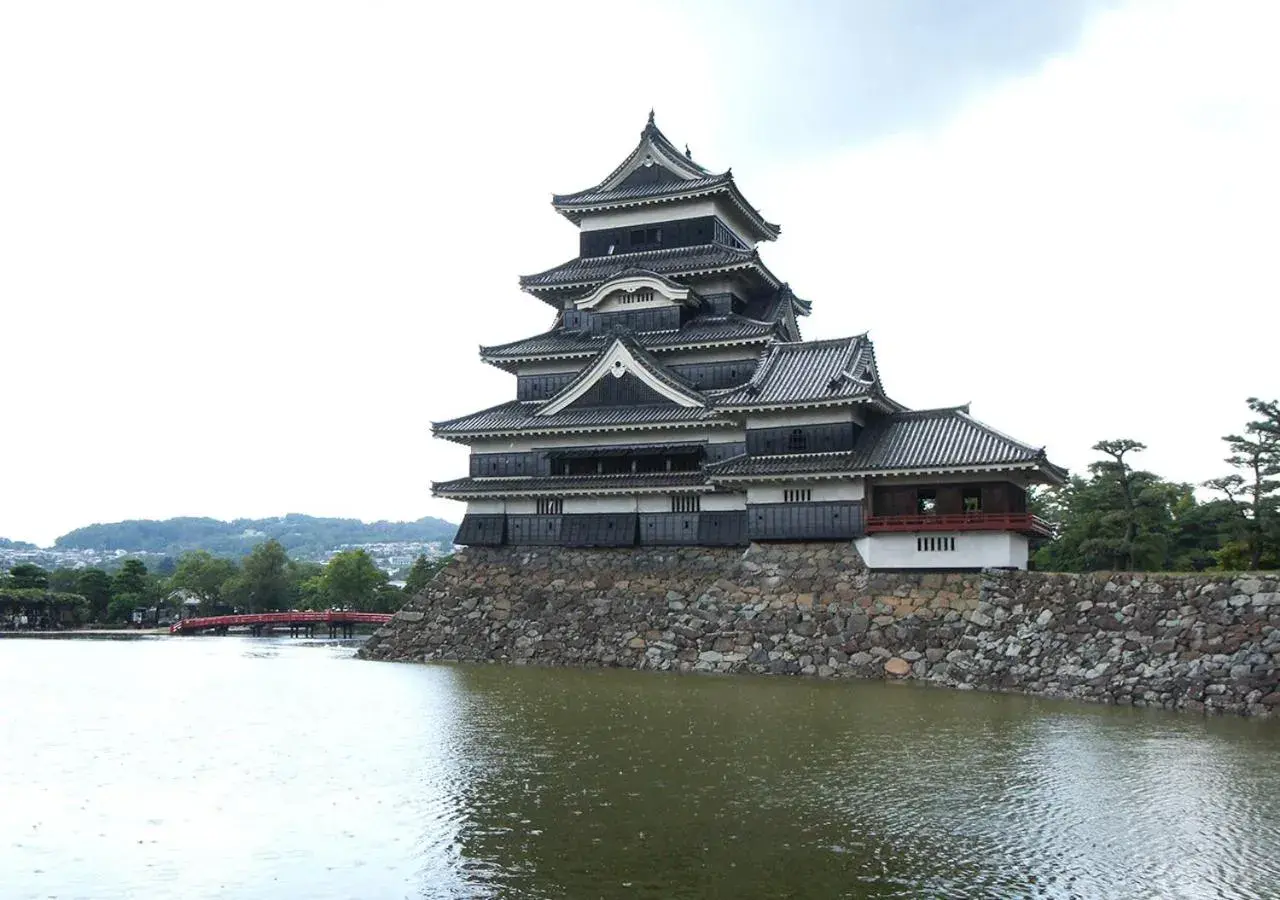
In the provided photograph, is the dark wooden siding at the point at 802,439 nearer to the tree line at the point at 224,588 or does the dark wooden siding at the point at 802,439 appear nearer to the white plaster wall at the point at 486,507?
the white plaster wall at the point at 486,507

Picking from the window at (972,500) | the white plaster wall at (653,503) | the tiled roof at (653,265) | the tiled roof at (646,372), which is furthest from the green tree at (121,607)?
the window at (972,500)

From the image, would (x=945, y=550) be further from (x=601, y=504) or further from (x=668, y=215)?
(x=668, y=215)

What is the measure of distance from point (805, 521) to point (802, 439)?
2696 millimetres

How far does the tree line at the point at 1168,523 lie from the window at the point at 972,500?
293 inches

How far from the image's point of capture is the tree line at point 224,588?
8050cm

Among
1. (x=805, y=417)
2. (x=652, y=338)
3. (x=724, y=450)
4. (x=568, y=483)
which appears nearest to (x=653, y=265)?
(x=652, y=338)

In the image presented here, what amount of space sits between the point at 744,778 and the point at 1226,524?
89.5 feet

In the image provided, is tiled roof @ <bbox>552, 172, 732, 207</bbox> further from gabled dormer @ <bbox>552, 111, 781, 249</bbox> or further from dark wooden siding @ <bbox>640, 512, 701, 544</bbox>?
dark wooden siding @ <bbox>640, 512, 701, 544</bbox>

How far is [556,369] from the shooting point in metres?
41.4

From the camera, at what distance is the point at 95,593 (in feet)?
268

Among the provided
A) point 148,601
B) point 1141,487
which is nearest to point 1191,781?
point 1141,487

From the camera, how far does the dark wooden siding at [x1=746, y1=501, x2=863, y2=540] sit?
107 feet

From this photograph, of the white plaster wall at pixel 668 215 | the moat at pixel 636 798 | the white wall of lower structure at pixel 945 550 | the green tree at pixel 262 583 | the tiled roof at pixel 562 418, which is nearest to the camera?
the moat at pixel 636 798

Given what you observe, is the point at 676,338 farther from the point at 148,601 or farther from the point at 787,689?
the point at 148,601
